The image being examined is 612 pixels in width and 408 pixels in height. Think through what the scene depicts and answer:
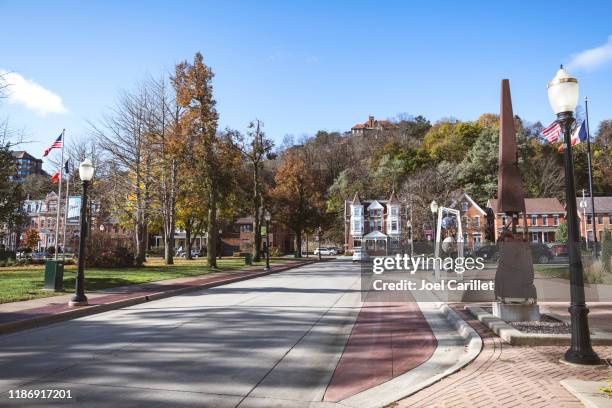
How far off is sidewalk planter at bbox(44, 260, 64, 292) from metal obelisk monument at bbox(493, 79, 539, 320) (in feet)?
45.5

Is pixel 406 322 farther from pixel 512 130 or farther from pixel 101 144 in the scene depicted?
pixel 101 144

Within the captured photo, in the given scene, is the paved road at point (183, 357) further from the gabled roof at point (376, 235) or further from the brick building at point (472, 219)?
the gabled roof at point (376, 235)

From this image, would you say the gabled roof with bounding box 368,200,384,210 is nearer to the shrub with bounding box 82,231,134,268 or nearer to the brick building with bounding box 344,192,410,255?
the brick building with bounding box 344,192,410,255

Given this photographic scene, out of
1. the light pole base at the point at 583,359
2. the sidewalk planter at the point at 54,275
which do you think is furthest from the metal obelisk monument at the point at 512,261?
the sidewalk planter at the point at 54,275

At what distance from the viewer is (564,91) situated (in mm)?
6812

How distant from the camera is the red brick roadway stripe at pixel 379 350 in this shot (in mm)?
5759

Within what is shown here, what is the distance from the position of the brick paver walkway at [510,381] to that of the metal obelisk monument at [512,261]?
2368 mm

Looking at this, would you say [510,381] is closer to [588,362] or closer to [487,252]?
[588,362]

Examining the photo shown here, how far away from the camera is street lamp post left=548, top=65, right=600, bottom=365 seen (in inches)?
239

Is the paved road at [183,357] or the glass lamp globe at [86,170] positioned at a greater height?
the glass lamp globe at [86,170]

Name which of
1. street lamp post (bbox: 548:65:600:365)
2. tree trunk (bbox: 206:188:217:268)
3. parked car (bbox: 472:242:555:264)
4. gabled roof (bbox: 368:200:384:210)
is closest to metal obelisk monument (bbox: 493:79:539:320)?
street lamp post (bbox: 548:65:600:365)

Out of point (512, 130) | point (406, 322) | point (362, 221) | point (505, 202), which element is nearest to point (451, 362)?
point (406, 322)

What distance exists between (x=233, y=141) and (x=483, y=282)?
72.7 feet

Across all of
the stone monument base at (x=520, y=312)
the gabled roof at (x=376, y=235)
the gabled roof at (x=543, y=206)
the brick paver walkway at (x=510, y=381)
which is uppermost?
the gabled roof at (x=543, y=206)
